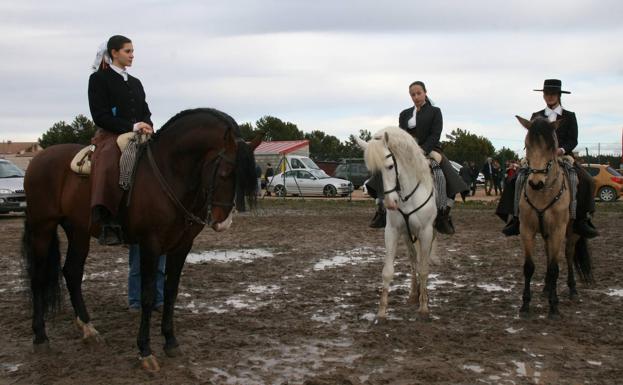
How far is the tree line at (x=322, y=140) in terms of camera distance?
46219 millimetres

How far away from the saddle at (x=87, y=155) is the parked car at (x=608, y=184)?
25.4 meters

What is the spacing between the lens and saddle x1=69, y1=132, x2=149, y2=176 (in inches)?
239

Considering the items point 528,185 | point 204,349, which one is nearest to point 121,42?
point 204,349

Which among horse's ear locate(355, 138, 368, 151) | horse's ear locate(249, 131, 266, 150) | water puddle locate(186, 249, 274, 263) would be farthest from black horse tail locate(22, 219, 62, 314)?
water puddle locate(186, 249, 274, 263)

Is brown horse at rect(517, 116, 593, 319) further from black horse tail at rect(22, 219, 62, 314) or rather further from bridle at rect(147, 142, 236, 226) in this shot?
black horse tail at rect(22, 219, 62, 314)

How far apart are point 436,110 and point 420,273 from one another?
2.11 meters

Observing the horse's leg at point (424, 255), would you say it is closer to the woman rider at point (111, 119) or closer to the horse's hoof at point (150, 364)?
the horse's hoof at point (150, 364)

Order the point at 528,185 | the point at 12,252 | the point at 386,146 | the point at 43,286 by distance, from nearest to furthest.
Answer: the point at 43,286 < the point at 386,146 < the point at 528,185 < the point at 12,252

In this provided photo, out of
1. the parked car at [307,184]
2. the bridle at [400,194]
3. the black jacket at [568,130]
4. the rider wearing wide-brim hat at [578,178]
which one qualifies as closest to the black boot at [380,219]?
the bridle at [400,194]

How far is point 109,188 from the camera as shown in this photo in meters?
5.87

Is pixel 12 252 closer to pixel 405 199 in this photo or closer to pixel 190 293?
pixel 190 293

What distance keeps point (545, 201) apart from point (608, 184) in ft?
73.9

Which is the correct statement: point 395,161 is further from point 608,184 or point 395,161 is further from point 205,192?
point 608,184

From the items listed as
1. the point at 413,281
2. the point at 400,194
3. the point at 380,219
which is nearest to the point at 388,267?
the point at 400,194
